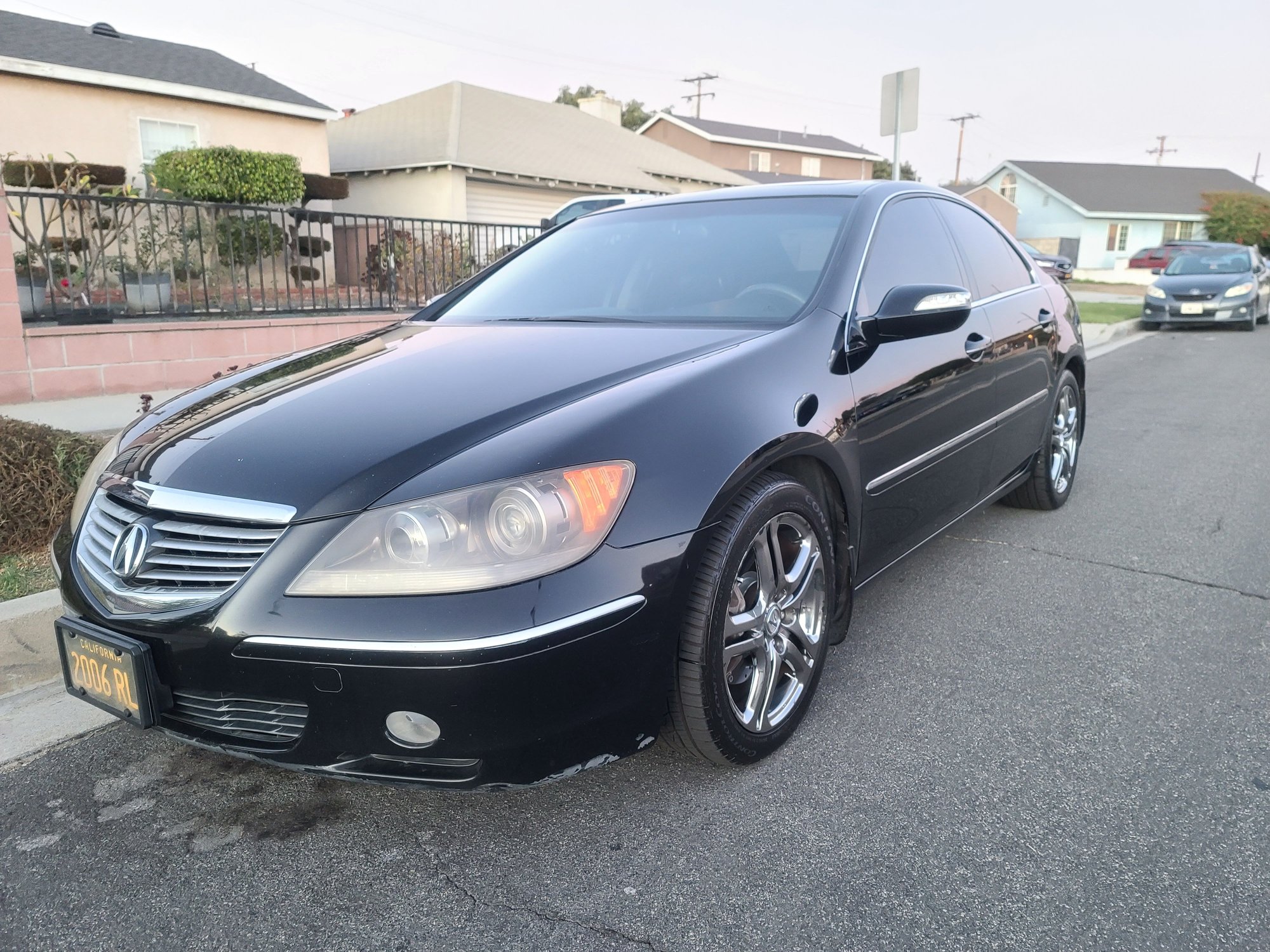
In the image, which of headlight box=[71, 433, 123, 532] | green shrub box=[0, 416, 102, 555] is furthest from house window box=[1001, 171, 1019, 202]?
headlight box=[71, 433, 123, 532]

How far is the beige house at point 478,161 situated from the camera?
1917cm

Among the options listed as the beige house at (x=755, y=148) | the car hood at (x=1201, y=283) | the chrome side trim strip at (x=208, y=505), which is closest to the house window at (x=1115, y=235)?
the beige house at (x=755, y=148)

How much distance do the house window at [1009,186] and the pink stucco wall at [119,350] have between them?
50559mm

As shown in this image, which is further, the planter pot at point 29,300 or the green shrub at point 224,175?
the green shrub at point 224,175

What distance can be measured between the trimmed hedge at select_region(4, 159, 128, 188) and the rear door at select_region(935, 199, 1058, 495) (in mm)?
7814

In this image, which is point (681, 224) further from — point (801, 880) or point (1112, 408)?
point (1112, 408)

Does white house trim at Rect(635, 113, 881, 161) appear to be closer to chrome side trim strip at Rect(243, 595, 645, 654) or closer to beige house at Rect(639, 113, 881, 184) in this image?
beige house at Rect(639, 113, 881, 184)

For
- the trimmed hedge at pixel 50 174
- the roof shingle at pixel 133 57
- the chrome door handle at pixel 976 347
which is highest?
the roof shingle at pixel 133 57

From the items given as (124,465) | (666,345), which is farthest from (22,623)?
(666,345)

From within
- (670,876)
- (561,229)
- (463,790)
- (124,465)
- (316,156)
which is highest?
(316,156)

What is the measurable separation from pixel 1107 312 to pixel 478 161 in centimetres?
1211

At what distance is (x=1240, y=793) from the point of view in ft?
8.06

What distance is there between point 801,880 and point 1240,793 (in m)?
1.19

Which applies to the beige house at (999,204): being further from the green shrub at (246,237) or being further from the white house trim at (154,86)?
the green shrub at (246,237)
